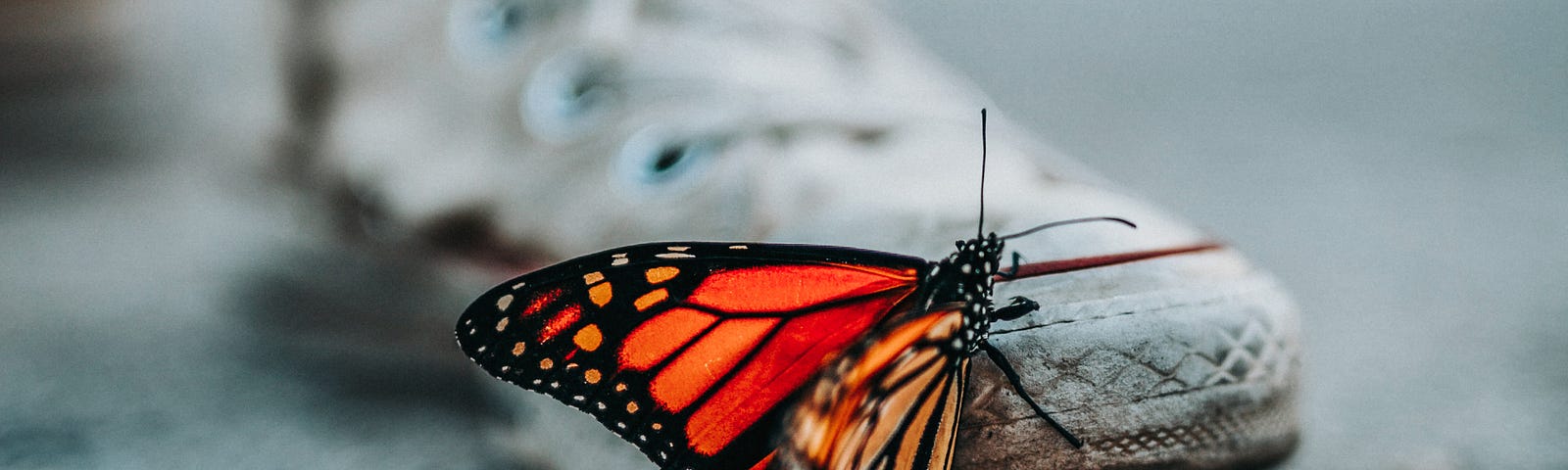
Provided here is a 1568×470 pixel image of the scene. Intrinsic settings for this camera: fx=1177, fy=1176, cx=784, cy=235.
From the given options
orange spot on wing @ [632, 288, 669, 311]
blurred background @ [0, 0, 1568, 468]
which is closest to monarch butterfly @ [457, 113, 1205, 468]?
orange spot on wing @ [632, 288, 669, 311]

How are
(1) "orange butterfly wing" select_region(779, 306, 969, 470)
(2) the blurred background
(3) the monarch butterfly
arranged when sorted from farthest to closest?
(2) the blurred background
(3) the monarch butterfly
(1) "orange butterfly wing" select_region(779, 306, 969, 470)

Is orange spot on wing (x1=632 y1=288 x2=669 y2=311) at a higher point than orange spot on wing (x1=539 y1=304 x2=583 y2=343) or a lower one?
higher

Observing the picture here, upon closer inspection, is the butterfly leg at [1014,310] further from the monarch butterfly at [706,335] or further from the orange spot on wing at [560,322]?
the orange spot on wing at [560,322]

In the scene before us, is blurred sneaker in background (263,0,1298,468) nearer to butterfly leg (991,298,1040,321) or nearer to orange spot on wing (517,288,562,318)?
butterfly leg (991,298,1040,321)

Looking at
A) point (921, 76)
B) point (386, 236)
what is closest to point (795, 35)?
point (921, 76)

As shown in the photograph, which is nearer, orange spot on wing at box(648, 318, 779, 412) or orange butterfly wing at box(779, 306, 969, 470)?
orange butterfly wing at box(779, 306, 969, 470)

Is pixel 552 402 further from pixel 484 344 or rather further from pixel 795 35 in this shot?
pixel 795 35

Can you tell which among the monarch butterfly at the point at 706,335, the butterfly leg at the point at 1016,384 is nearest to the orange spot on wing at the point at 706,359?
the monarch butterfly at the point at 706,335

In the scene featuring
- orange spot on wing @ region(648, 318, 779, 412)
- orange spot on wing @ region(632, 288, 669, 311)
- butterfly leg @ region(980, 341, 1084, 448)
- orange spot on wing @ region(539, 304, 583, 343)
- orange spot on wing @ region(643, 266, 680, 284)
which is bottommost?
butterfly leg @ region(980, 341, 1084, 448)

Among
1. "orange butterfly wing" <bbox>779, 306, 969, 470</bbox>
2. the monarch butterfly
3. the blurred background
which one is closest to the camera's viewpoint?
"orange butterfly wing" <bbox>779, 306, 969, 470</bbox>
